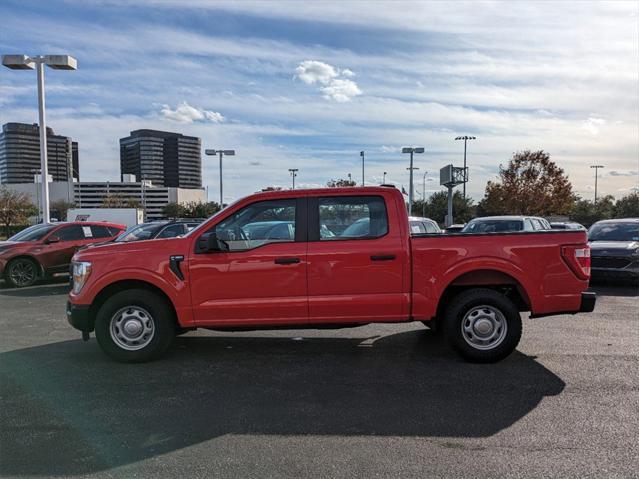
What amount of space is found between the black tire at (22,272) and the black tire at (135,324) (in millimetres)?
8251

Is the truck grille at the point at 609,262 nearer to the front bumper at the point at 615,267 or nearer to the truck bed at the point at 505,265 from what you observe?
the front bumper at the point at 615,267

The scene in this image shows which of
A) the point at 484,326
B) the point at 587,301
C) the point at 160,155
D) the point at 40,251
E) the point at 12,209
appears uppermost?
the point at 160,155

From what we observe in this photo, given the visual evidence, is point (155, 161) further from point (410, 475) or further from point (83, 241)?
point (410, 475)

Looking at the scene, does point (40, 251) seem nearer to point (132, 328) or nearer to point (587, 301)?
point (132, 328)

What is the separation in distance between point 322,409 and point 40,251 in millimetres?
10834

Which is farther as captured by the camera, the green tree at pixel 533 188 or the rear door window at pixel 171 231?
the green tree at pixel 533 188

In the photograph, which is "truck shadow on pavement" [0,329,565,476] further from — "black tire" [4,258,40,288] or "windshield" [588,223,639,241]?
"windshield" [588,223,639,241]

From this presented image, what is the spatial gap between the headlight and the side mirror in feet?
4.23

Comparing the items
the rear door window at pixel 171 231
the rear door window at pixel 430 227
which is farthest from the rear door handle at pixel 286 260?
the rear door window at pixel 171 231

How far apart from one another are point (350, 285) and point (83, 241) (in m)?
10.3

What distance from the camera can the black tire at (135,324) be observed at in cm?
570

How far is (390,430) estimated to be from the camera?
398 cm

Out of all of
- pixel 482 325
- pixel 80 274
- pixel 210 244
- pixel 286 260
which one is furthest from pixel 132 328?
pixel 482 325

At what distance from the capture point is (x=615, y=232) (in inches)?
498
